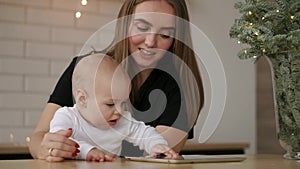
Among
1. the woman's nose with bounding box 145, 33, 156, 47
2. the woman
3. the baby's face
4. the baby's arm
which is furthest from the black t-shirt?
the baby's face

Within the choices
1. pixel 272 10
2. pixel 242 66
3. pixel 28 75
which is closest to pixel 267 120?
pixel 242 66

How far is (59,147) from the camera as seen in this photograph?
1173mm

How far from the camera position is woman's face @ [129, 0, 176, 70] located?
1526 millimetres

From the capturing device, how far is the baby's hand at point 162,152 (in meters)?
1.22

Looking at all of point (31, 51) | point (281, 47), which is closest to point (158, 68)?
point (281, 47)

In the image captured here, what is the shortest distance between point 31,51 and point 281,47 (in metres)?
1.45

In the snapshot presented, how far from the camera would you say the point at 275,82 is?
1.49m

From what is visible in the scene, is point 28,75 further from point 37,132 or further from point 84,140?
point 84,140

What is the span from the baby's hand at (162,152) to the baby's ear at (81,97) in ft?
0.65

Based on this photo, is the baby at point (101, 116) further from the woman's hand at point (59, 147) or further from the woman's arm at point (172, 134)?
the woman's arm at point (172, 134)

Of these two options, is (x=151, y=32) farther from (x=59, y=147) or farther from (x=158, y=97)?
(x=59, y=147)

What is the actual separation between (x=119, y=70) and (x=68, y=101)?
405mm

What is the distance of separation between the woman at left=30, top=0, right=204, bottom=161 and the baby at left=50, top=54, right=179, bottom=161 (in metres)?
0.19

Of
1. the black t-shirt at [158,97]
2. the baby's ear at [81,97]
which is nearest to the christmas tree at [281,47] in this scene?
the black t-shirt at [158,97]
